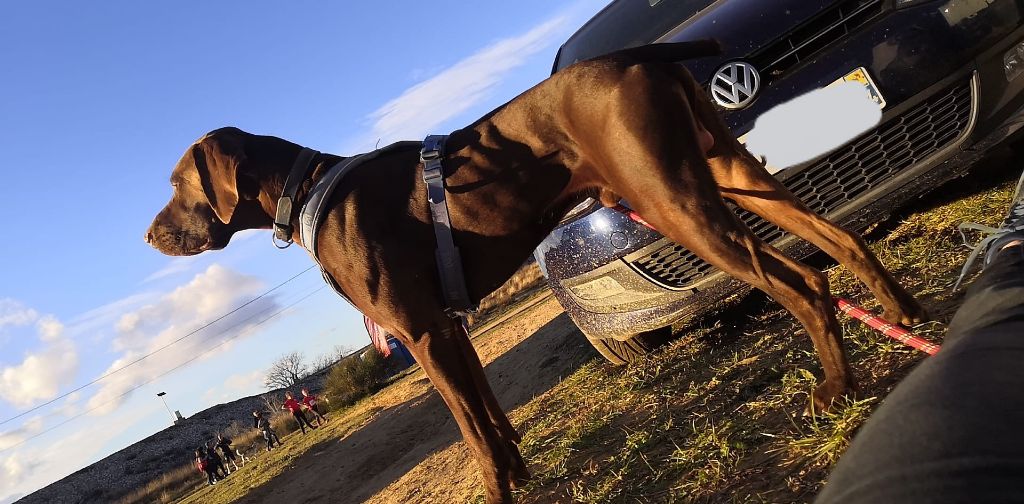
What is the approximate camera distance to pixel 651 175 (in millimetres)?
2689

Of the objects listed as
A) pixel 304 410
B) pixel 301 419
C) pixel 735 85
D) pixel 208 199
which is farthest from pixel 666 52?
pixel 304 410

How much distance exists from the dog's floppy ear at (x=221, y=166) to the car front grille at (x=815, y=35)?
9.24 feet

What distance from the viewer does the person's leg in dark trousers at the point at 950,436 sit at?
67 centimetres

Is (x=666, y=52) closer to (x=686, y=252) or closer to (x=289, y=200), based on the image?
(x=686, y=252)

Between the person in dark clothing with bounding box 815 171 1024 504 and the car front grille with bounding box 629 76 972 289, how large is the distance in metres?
2.55

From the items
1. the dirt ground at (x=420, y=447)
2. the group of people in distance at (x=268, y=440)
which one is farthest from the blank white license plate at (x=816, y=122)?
the group of people in distance at (x=268, y=440)

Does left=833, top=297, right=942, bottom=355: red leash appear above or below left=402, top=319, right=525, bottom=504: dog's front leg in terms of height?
below

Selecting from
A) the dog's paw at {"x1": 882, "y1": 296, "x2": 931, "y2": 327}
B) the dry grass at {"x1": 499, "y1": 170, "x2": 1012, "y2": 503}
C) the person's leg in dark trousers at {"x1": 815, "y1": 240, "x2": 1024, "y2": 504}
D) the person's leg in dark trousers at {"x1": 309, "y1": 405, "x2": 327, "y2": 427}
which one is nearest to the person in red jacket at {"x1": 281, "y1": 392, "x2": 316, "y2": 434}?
the person's leg in dark trousers at {"x1": 309, "y1": 405, "x2": 327, "y2": 427}

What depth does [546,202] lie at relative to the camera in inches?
123

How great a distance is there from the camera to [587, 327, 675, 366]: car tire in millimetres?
4502

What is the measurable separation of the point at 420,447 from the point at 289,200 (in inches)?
199

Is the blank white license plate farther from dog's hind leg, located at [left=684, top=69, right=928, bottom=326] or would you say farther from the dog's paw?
the dog's paw

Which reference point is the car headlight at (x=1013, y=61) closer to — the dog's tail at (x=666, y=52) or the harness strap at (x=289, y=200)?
the dog's tail at (x=666, y=52)

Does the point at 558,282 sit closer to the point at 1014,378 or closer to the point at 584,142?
the point at 584,142
